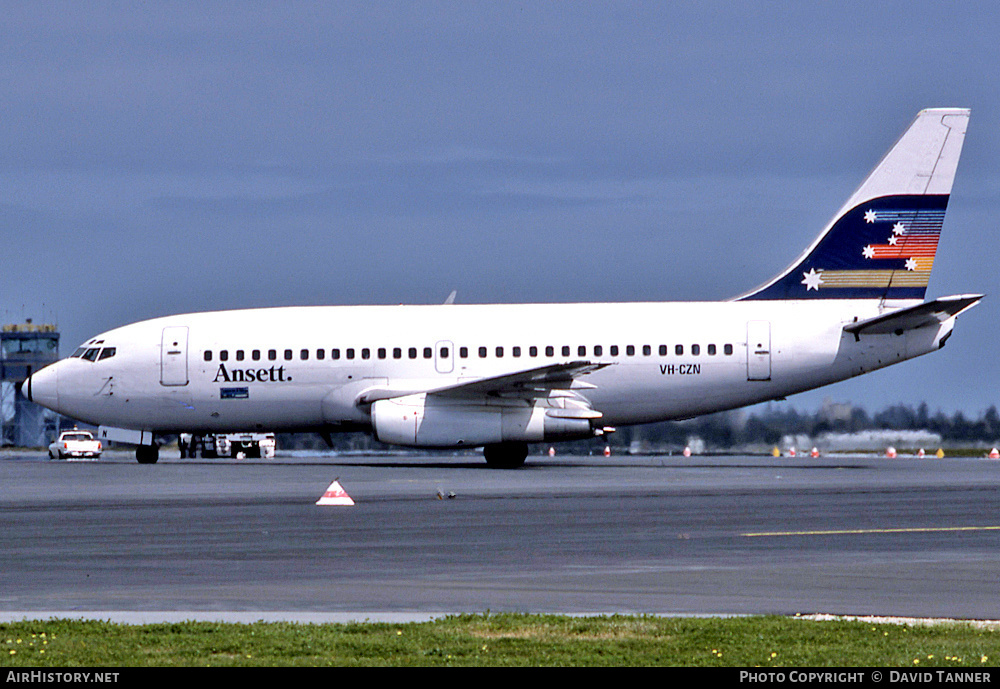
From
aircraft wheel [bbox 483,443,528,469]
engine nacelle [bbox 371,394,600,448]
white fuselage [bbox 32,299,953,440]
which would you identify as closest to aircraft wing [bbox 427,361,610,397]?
engine nacelle [bbox 371,394,600,448]

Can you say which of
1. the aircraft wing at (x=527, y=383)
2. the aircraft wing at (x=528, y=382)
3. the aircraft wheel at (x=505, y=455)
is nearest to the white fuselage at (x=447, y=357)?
the aircraft wing at (x=527, y=383)

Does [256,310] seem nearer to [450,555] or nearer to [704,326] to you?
[704,326]

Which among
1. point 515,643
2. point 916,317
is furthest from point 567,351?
point 515,643

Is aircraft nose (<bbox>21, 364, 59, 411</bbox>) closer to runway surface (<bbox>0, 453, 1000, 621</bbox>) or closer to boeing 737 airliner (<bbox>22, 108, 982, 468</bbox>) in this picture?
boeing 737 airliner (<bbox>22, 108, 982, 468</bbox>)

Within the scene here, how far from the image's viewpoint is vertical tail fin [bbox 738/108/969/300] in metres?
37.0

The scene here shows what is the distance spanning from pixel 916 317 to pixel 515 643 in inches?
1104

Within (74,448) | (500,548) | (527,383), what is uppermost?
(527,383)

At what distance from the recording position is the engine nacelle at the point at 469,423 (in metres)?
35.8

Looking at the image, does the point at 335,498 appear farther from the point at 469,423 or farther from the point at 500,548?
the point at 469,423

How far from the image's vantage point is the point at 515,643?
30.5 ft

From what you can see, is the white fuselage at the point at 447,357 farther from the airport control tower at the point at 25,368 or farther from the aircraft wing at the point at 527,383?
the airport control tower at the point at 25,368

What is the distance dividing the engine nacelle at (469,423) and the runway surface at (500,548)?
6067 millimetres

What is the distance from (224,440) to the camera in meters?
59.1

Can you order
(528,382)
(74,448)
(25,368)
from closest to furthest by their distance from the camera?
(528,382) → (74,448) → (25,368)
